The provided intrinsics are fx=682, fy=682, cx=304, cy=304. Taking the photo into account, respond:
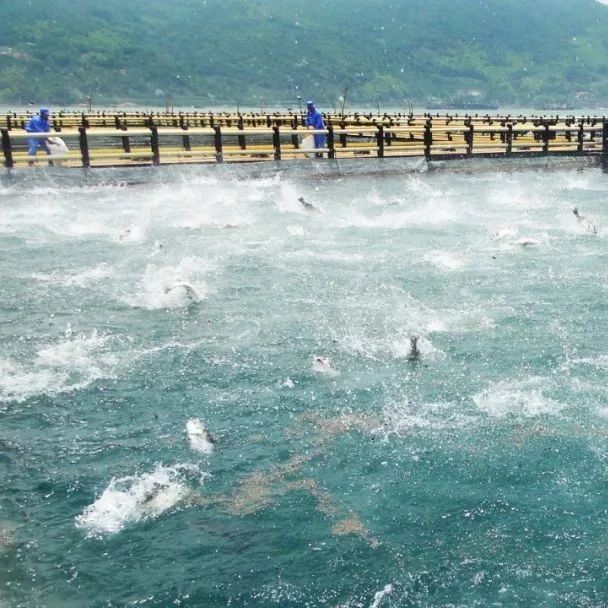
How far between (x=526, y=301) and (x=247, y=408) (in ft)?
21.5

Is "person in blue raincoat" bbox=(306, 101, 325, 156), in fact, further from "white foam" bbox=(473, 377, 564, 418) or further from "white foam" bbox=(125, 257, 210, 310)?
"white foam" bbox=(473, 377, 564, 418)

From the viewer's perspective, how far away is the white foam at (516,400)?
28.0 feet

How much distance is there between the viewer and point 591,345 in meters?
10.6

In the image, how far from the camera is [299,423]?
8.20 metres

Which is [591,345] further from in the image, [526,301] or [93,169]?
[93,169]

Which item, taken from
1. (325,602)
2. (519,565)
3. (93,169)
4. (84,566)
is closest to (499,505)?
(519,565)

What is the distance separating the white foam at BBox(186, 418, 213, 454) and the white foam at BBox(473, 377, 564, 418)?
11.3 ft

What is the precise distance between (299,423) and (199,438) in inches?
47.9

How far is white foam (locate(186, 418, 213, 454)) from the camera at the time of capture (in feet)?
25.0

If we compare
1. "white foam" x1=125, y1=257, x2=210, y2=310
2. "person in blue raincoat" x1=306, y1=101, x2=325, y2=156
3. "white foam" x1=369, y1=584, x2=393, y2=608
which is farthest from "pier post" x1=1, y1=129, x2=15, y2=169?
"white foam" x1=369, y1=584, x2=393, y2=608

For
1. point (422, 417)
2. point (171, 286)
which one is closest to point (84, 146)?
point (171, 286)

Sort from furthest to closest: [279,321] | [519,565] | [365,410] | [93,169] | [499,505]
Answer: [93,169]
[279,321]
[365,410]
[499,505]
[519,565]

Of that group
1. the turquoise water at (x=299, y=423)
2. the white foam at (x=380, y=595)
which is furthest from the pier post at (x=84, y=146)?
the white foam at (x=380, y=595)

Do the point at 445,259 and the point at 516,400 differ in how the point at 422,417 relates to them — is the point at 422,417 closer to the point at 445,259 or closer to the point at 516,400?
the point at 516,400
